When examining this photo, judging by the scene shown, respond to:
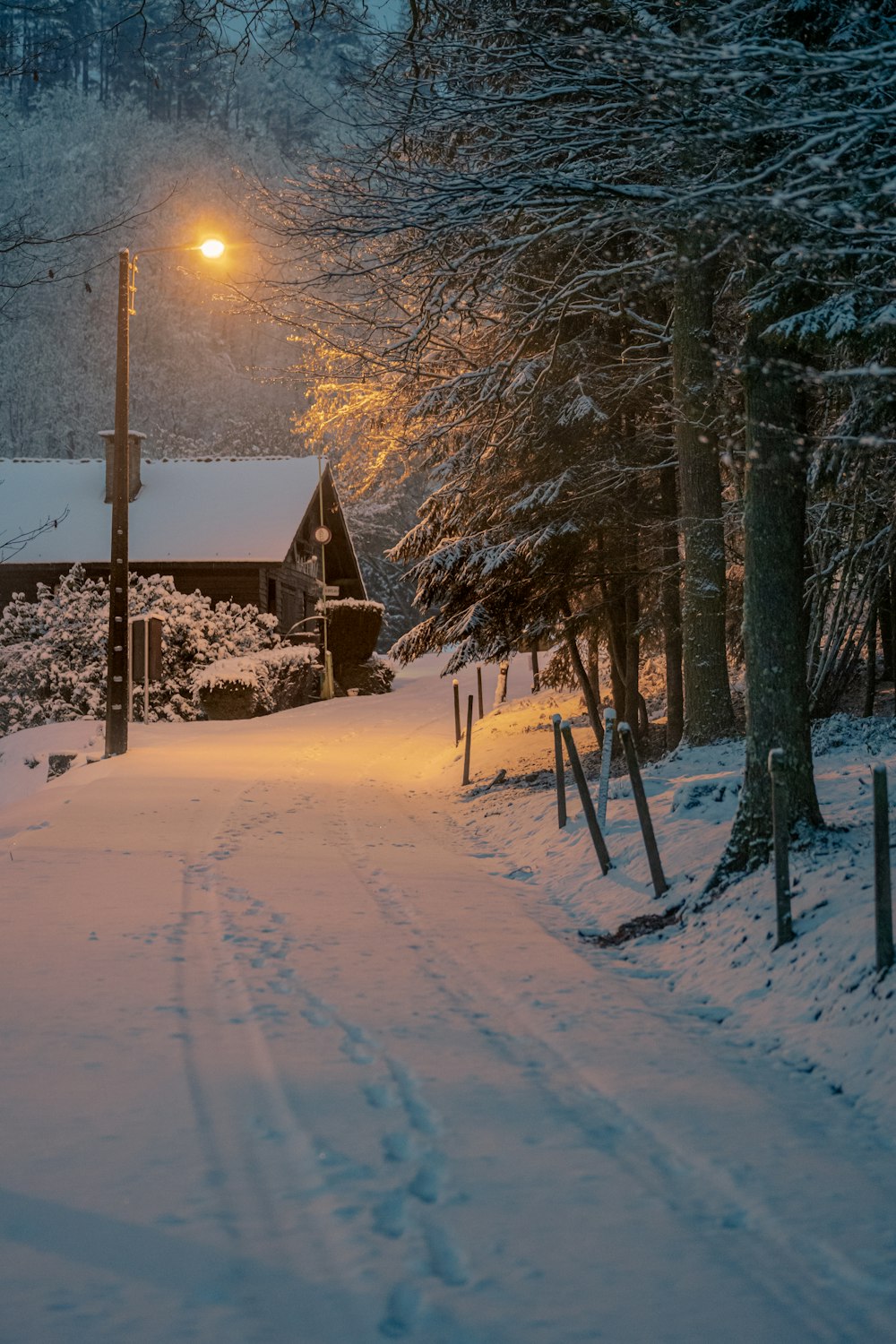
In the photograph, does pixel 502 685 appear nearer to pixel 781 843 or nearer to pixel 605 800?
pixel 605 800

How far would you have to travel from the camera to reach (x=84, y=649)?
25.7 m

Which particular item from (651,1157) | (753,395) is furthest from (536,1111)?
(753,395)

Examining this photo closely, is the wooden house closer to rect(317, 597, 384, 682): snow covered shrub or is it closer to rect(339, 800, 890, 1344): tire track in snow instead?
rect(317, 597, 384, 682): snow covered shrub

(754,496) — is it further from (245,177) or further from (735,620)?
(735,620)

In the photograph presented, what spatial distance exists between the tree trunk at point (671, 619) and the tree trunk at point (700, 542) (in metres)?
2.56

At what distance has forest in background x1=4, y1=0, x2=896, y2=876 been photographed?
6367 millimetres

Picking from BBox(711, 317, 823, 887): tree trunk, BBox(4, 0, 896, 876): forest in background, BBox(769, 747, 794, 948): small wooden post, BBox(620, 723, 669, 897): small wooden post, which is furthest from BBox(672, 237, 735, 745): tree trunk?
BBox(769, 747, 794, 948): small wooden post

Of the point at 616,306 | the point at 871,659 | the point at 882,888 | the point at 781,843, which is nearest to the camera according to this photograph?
the point at 882,888

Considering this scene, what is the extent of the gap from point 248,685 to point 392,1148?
22.1 meters

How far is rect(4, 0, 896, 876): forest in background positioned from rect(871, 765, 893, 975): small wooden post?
1.73 m

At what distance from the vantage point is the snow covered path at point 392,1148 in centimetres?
311

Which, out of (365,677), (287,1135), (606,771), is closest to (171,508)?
(365,677)

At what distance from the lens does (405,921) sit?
761 centimetres

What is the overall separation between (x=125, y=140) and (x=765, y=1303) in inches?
3663
